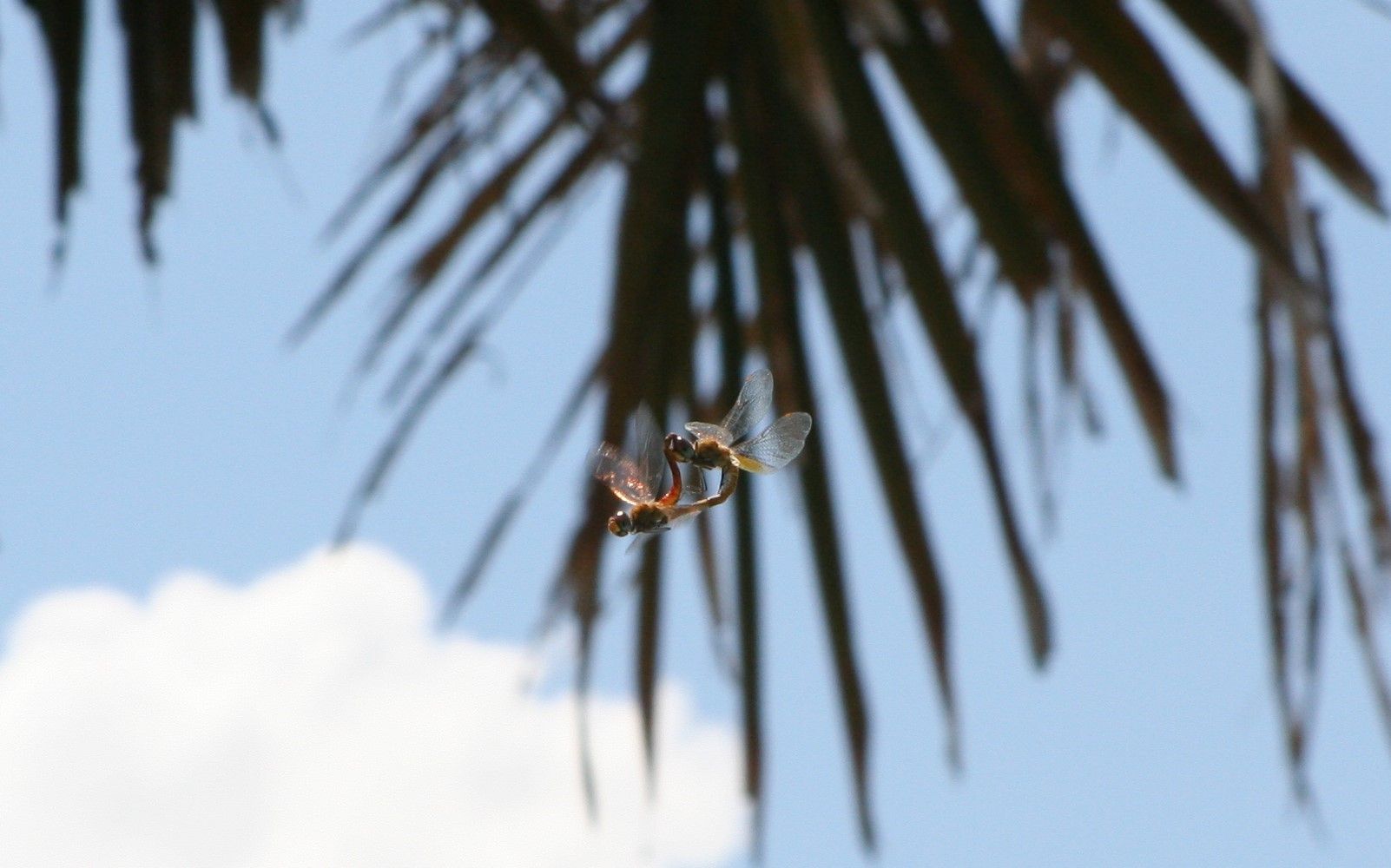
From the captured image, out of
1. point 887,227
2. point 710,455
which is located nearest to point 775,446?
point 710,455

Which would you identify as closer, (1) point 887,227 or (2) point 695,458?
(2) point 695,458

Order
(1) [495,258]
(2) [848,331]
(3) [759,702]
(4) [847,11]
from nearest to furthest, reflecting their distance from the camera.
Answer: (2) [848,331] < (4) [847,11] < (3) [759,702] < (1) [495,258]

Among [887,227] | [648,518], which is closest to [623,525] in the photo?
[648,518]

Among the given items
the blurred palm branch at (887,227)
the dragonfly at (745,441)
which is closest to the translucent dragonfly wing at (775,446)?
the dragonfly at (745,441)

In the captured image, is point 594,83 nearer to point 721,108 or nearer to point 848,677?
point 721,108

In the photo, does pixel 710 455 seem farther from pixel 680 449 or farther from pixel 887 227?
pixel 887 227

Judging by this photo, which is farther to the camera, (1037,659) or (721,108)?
(721,108)

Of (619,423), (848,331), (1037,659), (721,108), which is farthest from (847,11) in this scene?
(1037,659)

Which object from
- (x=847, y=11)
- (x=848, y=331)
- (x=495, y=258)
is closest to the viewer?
(x=848, y=331)
